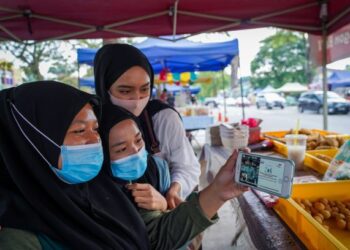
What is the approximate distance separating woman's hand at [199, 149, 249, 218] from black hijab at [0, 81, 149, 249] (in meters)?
0.32

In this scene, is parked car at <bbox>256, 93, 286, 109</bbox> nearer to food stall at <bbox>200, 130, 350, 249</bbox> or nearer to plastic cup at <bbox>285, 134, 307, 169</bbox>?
plastic cup at <bbox>285, 134, 307, 169</bbox>

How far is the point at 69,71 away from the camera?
2759 centimetres

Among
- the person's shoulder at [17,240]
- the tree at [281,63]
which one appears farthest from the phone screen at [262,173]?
the tree at [281,63]

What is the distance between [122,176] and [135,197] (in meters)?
0.09

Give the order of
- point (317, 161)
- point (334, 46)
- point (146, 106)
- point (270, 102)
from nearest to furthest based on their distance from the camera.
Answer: point (146, 106) < point (317, 161) < point (334, 46) < point (270, 102)

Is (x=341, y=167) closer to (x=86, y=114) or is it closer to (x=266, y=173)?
(x=266, y=173)

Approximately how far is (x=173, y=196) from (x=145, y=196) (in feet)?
0.72

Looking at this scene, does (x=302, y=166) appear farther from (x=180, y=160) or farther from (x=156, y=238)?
(x=156, y=238)

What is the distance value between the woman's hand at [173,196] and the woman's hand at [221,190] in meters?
0.25

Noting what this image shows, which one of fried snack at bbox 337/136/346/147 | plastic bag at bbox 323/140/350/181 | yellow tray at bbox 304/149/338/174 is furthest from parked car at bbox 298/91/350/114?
plastic bag at bbox 323/140/350/181

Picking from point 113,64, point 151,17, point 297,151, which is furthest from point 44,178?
point 151,17

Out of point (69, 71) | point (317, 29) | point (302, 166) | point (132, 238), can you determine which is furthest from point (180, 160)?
point (69, 71)

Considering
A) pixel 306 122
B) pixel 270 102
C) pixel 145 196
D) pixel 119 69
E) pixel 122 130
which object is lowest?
pixel 306 122

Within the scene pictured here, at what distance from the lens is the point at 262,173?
87 centimetres
